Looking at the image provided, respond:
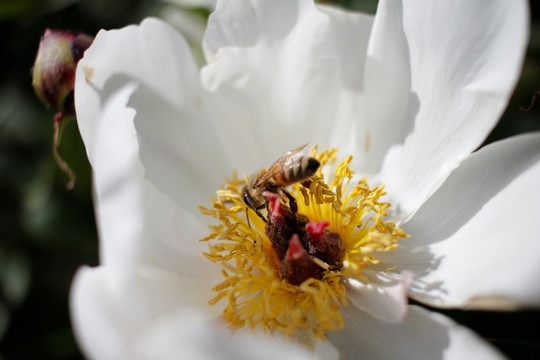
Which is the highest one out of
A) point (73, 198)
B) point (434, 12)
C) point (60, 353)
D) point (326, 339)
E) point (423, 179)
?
point (434, 12)

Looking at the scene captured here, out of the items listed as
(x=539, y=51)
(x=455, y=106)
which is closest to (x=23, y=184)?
(x=455, y=106)

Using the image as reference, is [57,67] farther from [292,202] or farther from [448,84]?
[448,84]

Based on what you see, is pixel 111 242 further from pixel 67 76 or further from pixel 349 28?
pixel 349 28

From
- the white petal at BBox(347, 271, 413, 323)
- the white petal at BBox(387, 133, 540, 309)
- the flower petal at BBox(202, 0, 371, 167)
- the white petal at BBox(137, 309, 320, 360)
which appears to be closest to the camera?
the white petal at BBox(137, 309, 320, 360)

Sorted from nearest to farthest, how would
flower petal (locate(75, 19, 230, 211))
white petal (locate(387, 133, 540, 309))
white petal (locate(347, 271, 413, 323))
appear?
1. white petal (locate(387, 133, 540, 309))
2. white petal (locate(347, 271, 413, 323))
3. flower petal (locate(75, 19, 230, 211))

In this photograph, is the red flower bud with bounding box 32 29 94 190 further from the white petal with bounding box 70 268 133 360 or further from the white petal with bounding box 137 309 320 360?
the white petal with bounding box 137 309 320 360

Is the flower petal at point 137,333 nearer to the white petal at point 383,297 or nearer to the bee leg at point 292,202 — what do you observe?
the white petal at point 383,297

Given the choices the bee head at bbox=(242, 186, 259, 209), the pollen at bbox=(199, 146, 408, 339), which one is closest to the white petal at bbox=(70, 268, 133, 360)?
the pollen at bbox=(199, 146, 408, 339)
